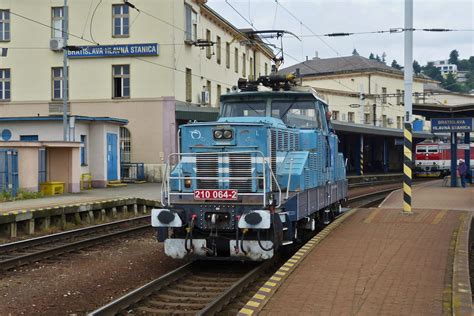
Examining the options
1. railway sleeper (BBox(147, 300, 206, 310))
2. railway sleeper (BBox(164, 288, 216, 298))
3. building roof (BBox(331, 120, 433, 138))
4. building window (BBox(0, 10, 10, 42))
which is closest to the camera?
railway sleeper (BBox(147, 300, 206, 310))

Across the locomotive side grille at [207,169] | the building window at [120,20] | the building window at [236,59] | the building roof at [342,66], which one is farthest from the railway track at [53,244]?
the building roof at [342,66]

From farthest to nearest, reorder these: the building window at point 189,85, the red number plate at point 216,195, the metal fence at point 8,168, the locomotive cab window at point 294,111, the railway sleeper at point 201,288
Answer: the building window at point 189,85 → the metal fence at point 8,168 → the locomotive cab window at point 294,111 → the red number plate at point 216,195 → the railway sleeper at point 201,288

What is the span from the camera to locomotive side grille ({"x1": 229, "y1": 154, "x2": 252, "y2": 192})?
30.0 feet

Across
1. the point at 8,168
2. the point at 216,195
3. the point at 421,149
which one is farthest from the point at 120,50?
the point at 421,149

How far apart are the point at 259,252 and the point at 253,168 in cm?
134

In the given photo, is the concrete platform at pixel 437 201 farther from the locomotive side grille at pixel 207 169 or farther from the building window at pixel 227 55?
the building window at pixel 227 55

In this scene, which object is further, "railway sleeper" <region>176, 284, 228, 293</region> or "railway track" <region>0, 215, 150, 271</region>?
"railway track" <region>0, 215, 150, 271</region>

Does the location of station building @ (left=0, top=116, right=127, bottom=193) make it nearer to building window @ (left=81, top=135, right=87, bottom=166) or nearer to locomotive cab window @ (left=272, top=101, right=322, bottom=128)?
building window @ (left=81, top=135, right=87, bottom=166)

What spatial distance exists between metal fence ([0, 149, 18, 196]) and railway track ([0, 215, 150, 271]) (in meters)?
5.93

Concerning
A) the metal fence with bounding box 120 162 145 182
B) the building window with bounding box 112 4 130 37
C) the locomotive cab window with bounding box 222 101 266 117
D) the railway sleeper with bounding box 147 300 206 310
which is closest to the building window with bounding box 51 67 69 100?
the building window with bounding box 112 4 130 37

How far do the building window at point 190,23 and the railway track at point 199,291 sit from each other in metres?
25.7

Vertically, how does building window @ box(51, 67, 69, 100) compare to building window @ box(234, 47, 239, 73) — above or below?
below

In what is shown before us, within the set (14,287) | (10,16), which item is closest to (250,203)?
(14,287)

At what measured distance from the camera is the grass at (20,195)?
19250 mm
